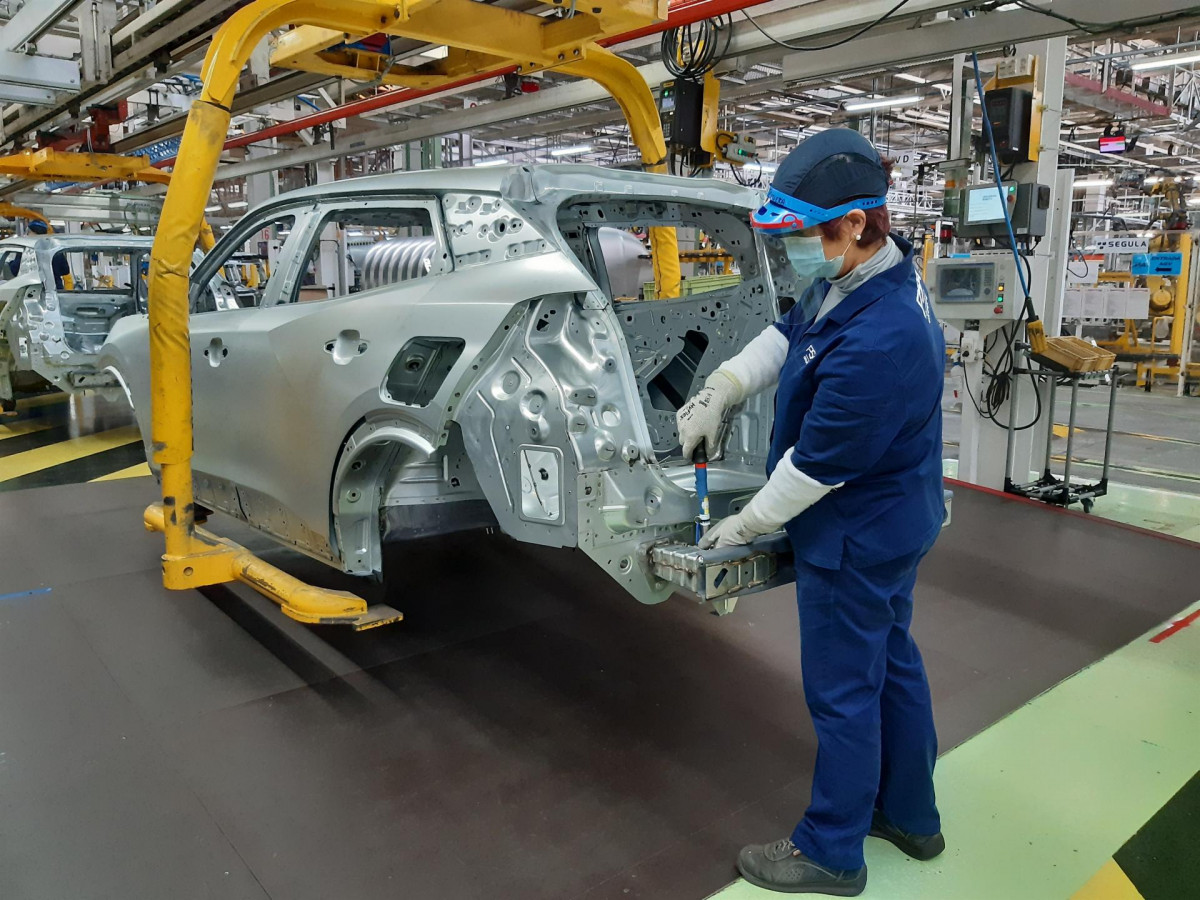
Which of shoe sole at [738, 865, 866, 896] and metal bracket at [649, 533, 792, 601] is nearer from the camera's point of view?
shoe sole at [738, 865, 866, 896]

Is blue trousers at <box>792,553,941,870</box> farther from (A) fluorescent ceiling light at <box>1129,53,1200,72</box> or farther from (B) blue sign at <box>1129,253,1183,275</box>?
(B) blue sign at <box>1129,253,1183,275</box>

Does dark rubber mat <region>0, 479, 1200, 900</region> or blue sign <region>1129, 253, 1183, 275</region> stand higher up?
blue sign <region>1129, 253, 1183, 275</region>

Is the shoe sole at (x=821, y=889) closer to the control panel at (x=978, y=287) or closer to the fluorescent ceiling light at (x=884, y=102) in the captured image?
the control panel at (x=978, y=287)

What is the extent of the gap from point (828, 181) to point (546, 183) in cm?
97

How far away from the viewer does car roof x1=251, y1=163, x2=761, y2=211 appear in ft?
8.62

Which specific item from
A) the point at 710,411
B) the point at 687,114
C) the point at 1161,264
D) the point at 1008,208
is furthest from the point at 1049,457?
the point at 1161,264

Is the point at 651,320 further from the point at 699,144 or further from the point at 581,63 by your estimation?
the point at 699,144

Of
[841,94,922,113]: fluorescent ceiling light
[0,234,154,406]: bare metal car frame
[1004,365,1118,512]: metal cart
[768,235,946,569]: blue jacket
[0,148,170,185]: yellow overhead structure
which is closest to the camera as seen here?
[768,235,946,569]: blue jacket

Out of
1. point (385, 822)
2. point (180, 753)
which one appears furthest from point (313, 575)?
point (385, 822)

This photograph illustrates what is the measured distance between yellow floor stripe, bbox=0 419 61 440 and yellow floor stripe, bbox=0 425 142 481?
0.73 metres

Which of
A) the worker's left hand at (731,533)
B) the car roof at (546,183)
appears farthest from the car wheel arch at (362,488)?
the worker's left hand at (731,533)

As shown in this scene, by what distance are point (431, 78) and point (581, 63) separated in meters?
0.75

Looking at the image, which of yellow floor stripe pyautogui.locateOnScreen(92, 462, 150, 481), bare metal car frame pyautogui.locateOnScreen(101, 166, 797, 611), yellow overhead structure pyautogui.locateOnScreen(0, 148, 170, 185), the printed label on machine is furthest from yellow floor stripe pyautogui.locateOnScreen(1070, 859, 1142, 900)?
the printed label on machine

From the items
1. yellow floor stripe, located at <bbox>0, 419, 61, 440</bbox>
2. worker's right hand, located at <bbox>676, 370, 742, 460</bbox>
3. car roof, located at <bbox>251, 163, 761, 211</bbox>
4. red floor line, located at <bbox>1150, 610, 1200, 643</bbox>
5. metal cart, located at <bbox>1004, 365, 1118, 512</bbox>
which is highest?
car roof, located at <bbox>251, 163, 761, 211</bbox>
